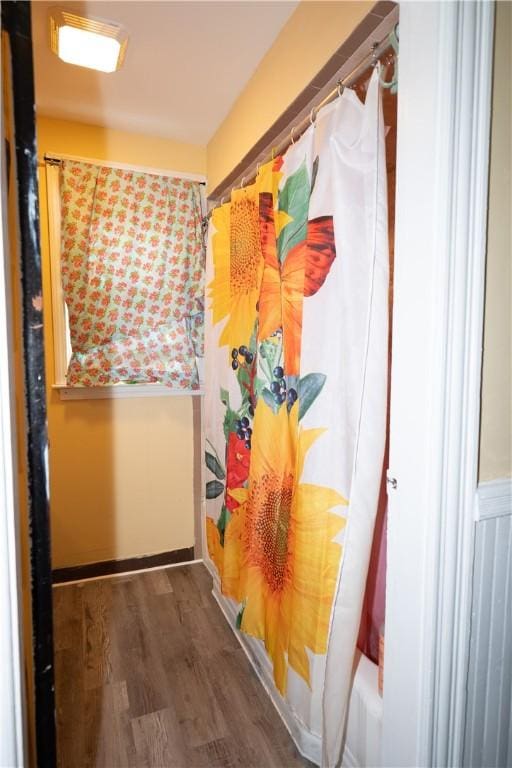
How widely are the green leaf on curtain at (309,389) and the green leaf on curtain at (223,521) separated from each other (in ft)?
2.60

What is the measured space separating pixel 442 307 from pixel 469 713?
2.78 feet

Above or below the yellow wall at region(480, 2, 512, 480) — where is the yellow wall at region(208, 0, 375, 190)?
above

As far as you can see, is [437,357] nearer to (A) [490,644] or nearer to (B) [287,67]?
(A) [490,644]

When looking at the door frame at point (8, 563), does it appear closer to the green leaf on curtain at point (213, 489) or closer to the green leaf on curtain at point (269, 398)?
the green leaf on curtain at point (269, 398)

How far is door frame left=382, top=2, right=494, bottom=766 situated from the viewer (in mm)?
773

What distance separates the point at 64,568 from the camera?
2230 millimetres

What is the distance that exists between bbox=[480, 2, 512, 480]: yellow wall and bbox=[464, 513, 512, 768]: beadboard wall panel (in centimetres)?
14

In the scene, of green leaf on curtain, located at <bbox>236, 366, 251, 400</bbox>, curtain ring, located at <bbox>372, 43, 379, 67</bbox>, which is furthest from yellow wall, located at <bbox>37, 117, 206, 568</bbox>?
curtain ring, located at <bbox>372, 43, 379, 67</bbox>

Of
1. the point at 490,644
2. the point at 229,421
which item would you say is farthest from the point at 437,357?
the point at 229,421

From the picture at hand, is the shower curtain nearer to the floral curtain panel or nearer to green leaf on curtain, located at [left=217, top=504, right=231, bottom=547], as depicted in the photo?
green leaf on curtain, located at [left=217, top=504, right=231, bottom=547]

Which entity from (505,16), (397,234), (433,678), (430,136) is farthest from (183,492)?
(505,16)

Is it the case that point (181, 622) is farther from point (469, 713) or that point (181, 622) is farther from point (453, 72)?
point (453, 72)

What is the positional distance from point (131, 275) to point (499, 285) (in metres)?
1.78

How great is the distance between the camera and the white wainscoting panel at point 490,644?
872 mm
